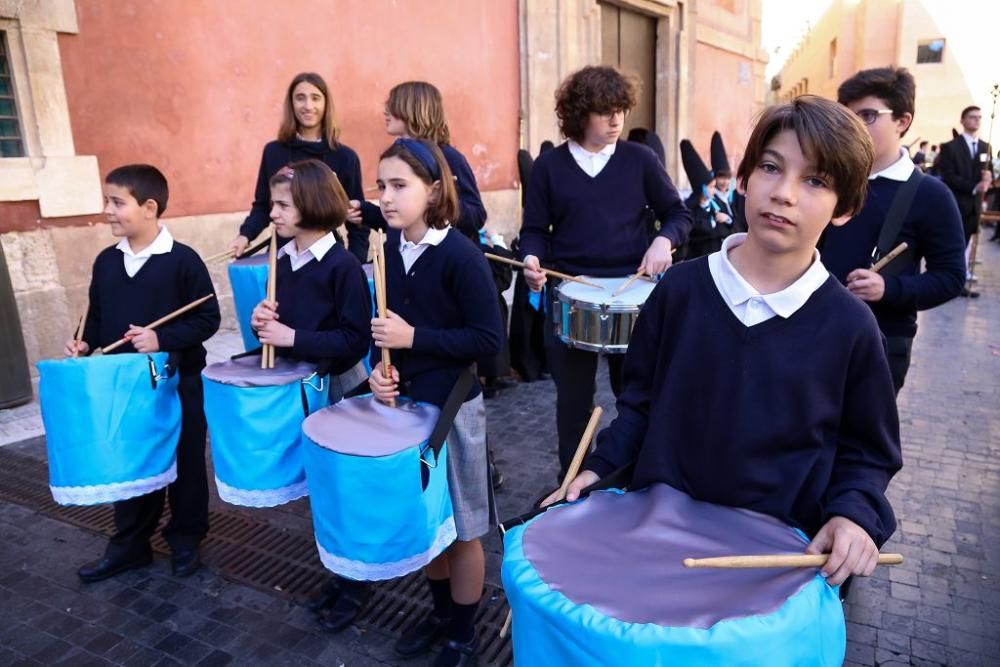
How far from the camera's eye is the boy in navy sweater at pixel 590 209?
10.3 feet

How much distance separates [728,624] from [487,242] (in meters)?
4.20

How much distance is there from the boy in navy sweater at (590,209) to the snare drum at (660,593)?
1.84 metres

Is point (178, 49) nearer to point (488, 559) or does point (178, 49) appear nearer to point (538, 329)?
point (538, 329)

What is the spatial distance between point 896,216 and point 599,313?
1.10m

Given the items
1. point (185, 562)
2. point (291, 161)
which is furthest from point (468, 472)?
point (291, 161)

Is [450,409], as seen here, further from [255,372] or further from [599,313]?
[599,313]

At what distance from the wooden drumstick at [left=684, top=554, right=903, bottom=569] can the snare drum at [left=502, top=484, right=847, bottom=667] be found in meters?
0.03

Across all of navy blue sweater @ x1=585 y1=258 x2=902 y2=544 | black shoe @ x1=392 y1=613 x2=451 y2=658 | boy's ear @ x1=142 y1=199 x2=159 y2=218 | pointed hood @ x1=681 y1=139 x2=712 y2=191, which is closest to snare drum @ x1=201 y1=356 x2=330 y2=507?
black shoe @ x1=392 y1=613 x2=451 y2=658

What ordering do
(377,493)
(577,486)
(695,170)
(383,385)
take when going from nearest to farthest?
(577,486)
(377,493)
(383,385)
(695,170)

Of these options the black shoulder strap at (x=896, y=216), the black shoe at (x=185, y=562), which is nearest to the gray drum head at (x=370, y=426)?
the black shoe at (x=185, y=562)

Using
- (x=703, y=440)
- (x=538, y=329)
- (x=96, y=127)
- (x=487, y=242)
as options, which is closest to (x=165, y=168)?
(x=96, y=127)

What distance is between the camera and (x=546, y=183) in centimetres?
334

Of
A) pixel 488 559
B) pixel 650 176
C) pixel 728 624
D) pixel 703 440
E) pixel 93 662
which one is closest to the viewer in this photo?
pixel 728 624

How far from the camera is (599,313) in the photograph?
296cm
